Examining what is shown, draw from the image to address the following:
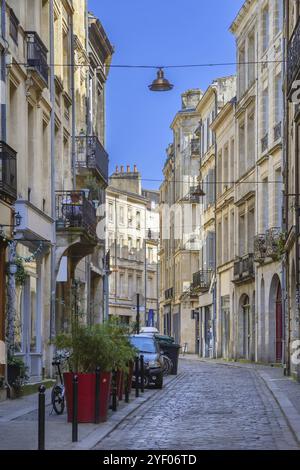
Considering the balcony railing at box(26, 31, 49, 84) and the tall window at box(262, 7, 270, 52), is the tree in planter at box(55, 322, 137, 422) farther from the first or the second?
the tall window at box(262, 7, 270, 52)

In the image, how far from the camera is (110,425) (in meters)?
16.3

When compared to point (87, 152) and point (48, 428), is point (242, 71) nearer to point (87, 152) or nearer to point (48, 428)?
point (87, 152)

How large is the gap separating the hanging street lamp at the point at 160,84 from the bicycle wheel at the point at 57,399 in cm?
1059

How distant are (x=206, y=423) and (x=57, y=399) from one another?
281cm

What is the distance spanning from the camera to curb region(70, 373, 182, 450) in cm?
1370

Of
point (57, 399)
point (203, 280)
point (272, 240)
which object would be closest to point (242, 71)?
point (272, 240)

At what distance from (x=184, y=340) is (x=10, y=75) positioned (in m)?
52.4

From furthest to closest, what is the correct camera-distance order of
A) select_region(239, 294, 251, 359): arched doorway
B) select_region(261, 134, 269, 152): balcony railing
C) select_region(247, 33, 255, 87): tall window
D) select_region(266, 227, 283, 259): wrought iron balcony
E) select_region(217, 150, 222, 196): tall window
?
select_region(217, 150, 222, 196): tall window < select_region(239, 294, 251, 359): arched doorway < select_region(247, 33, 255, 87): tall window < select_region(261, 134, 269, 152): balcony railing < select_region(266, 227, 283, 259): wrought iron balcony

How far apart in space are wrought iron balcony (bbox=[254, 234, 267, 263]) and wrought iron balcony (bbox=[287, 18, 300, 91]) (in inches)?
587

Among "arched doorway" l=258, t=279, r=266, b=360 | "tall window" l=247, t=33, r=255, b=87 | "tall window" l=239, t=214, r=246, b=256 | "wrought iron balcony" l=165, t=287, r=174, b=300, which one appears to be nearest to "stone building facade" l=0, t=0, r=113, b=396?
"arched doorway" l=258, t=279, r=266, b=360

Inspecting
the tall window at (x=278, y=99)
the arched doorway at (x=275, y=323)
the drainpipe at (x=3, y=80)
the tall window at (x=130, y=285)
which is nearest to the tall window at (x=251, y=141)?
the tall window at (x=278, y=99)

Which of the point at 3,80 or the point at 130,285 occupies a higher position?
the point at 3,80

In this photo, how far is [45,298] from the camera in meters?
28.2

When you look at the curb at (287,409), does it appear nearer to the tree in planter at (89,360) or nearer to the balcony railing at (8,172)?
the tree in planter at (89,360)
